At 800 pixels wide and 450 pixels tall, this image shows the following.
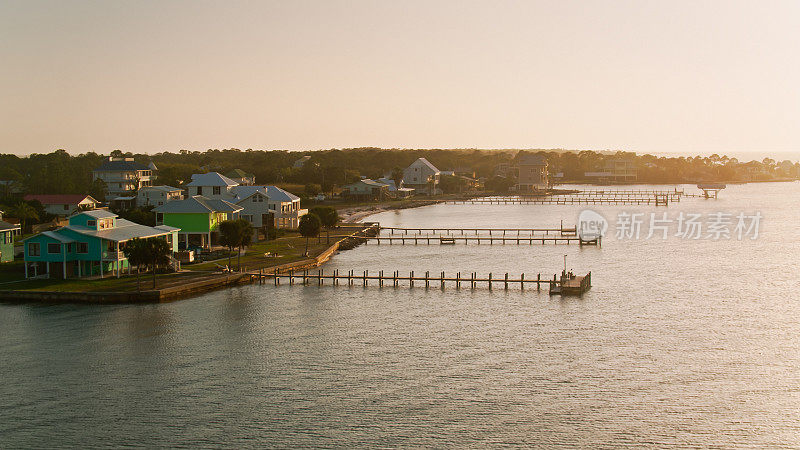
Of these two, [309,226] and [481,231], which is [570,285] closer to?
[309,226]

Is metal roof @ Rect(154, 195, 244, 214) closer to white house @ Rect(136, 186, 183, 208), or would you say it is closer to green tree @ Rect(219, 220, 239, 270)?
green tree @ Rect(219, 220, 239, 270)

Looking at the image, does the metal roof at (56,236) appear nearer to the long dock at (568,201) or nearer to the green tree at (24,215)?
the green tree at (24,215)

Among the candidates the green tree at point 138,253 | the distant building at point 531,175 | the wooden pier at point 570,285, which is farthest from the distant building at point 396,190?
the green tree at point 138,253

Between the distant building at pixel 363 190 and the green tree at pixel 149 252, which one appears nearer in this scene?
the green tree at pixel 149 252

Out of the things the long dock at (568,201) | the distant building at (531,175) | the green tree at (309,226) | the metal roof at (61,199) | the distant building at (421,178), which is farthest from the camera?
the distant building at (531,175)

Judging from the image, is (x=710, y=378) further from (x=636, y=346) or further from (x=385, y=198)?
(x=385, y=198)

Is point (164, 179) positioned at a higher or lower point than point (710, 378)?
higher

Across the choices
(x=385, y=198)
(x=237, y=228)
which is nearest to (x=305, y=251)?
(x=237, y=228)

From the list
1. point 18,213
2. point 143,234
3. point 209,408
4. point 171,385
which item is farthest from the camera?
point 18,213
